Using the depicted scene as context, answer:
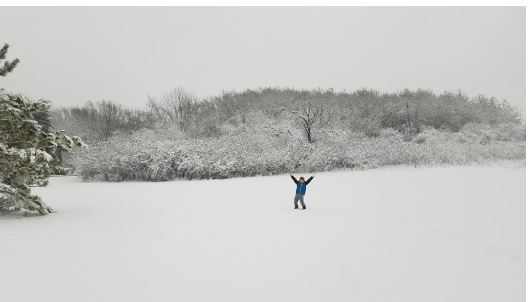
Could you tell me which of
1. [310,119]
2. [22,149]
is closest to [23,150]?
[22,149]

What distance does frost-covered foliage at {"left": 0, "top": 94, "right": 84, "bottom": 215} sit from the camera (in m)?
9.14

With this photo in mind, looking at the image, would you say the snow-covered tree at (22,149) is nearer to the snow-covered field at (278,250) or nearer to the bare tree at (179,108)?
the snow-covered field at (278,250)

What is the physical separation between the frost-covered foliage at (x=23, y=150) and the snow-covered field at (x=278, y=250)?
A: 2.50ft

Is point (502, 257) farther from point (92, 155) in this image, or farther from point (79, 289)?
point (92, 155)

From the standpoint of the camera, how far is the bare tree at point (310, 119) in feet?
107

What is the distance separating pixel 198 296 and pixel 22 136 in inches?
324

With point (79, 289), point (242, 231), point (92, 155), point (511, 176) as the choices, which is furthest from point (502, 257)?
point (92, 155)

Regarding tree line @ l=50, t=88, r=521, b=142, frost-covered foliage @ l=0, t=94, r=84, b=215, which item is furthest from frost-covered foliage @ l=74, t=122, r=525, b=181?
frost-covered foliage @ l=0, t=94, r=84, b=215

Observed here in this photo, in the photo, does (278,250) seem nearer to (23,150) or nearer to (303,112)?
(23,150)

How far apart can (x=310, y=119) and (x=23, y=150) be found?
89.2 ft

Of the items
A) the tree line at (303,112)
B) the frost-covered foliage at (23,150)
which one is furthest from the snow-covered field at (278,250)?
the tree line at (303,112)

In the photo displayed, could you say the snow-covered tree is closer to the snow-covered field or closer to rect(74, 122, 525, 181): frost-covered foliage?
the snow-covered field

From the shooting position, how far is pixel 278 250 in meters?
6.30

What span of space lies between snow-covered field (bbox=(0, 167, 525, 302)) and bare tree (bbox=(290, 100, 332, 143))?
69.0 feet
